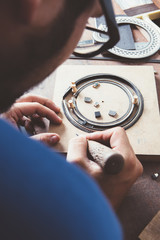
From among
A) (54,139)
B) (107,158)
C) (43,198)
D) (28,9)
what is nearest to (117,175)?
(107,158)

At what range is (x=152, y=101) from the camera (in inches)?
37.8

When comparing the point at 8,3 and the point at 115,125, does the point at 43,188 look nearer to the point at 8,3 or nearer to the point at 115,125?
the point at 8,3

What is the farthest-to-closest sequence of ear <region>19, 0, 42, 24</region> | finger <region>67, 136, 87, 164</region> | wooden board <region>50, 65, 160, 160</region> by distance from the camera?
wooden board <region>50, 65, 160, 160</region> → finger <region>67, 136, 87, 164</region> → ear <region>19, 0, 42, 24</region>

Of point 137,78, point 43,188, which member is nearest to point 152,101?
point 137,78

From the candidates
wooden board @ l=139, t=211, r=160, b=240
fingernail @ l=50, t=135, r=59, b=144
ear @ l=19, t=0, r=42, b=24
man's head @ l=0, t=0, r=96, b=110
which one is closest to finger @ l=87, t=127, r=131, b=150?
fingernail @ l=50, t=135, r=59, b=144

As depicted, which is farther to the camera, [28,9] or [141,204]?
[141,204]

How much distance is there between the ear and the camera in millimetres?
365

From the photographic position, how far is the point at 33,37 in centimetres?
42

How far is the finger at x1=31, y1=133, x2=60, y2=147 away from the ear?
504 mm

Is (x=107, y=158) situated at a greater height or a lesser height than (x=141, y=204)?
greater

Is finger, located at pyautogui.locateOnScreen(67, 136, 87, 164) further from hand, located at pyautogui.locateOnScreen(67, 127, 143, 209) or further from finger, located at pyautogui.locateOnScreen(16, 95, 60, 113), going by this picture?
finger, located at pyautogui.locateOnScreen(16, 95, 60, 113)

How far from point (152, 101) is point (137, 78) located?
0.13 m

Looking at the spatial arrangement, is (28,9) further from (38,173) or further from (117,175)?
(117,175)

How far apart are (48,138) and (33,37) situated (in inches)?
18.6
